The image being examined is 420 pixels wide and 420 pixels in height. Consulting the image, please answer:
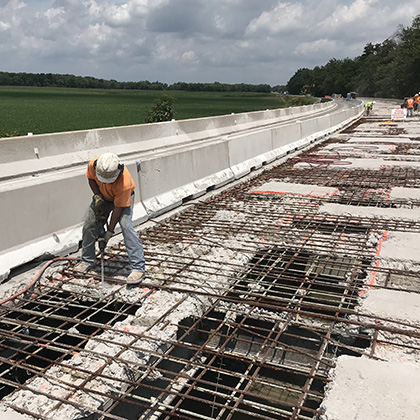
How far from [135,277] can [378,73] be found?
365ft

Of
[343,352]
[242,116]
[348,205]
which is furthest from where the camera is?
[242,116]

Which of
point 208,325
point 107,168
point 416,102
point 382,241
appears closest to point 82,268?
point 107,168

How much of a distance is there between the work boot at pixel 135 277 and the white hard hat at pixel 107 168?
1003mm

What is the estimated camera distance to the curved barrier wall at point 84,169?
5395 millimetres

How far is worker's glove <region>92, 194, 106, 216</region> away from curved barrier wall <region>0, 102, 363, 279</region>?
87cm

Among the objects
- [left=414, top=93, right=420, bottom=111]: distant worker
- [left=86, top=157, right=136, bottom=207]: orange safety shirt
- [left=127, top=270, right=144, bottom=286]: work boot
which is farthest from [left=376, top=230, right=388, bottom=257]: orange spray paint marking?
[left=414, top=93, right=420, bottom=111]: distant worker

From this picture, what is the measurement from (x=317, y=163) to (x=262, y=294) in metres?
8.52

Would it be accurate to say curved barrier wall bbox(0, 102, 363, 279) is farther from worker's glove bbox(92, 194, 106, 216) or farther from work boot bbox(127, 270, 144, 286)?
work boot bbox(127, 270, 144, 286)

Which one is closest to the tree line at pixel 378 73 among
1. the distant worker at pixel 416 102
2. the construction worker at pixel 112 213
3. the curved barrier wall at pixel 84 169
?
the distant worker at pixel 416 102

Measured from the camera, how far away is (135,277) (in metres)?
4.91

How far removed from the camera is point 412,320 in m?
4.11

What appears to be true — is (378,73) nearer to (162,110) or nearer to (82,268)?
(162,110)


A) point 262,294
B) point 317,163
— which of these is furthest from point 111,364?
point 317,163

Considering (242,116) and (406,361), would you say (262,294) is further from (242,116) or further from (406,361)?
(242,116)
